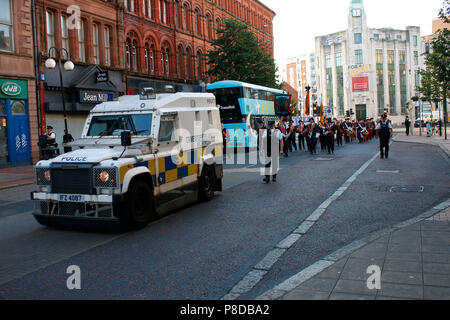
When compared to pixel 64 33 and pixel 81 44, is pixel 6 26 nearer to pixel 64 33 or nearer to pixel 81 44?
pixel 64 33

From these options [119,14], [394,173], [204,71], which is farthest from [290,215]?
[204,71]

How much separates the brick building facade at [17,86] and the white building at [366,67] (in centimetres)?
8134

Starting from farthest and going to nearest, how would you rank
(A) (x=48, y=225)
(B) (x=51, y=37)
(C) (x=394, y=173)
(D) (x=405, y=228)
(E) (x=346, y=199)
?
(B) (x=51, y=37)
(C) (x=394, y=173)
(E) (x=346, y=199)
(A) (x=48, y=225)
(D) (x=405, y=228)

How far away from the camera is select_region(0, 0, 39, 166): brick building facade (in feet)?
75.9

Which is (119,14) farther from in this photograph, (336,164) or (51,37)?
(336,164)

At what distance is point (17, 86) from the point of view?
23.7m

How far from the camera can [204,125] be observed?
35.4ft

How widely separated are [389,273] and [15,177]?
55.7ft

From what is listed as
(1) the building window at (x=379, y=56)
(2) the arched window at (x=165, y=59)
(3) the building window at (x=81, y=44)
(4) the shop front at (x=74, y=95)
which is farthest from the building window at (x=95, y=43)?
(1) the building window at (x=379, y=56)

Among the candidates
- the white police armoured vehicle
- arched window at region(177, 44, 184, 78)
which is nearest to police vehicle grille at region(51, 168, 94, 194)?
the white police armoured vehicle

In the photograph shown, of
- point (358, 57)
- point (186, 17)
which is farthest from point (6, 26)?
point (358, 57)

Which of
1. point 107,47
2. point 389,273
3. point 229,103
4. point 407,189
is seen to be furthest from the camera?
point 107,47

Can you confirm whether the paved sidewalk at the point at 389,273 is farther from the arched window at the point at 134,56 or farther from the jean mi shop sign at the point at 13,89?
the arched window at the point at 134,56
